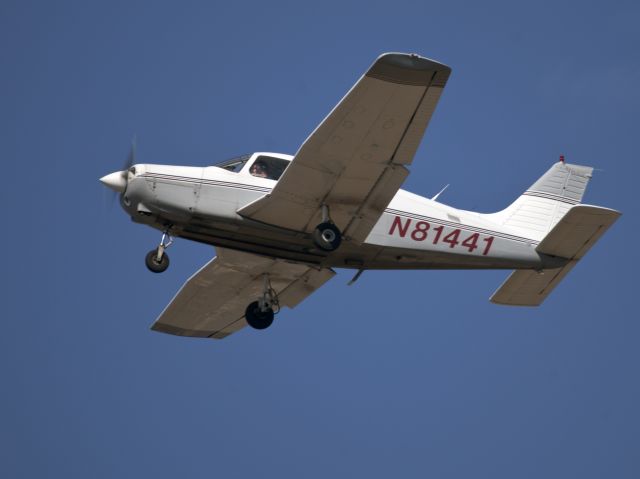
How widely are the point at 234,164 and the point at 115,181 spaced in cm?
188

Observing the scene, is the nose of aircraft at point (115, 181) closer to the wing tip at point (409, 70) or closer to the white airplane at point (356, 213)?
the white airplane at point (356, 213)

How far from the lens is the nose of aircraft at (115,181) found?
16406 mm

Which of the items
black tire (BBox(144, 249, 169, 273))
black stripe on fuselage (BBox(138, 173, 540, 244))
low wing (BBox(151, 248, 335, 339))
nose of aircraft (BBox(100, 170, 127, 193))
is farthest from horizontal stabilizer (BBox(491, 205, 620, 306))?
nose of aircraft (BBox(100, 170, 127, 193))

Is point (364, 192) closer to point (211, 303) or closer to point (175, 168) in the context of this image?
point (175, 168)

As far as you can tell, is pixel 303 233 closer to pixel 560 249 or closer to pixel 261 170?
pixel 261 170

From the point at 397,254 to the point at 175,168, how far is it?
154 inches

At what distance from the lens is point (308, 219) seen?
16844 millimetres

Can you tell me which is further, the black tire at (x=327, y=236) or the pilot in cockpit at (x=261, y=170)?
the pilot in cockpit at (x=261, y=170)

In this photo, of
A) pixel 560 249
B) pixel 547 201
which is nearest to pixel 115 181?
pixel 560 249

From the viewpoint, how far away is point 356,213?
55.1ft

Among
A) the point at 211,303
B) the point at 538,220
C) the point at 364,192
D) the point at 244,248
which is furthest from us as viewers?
the point at 211,303

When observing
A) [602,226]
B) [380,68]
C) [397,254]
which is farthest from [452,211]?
[380,68]

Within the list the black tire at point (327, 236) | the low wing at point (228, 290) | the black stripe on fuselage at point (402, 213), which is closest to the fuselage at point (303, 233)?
the black stripe on fuselage at point (402, 213)

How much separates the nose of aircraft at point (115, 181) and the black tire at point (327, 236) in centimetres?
305
